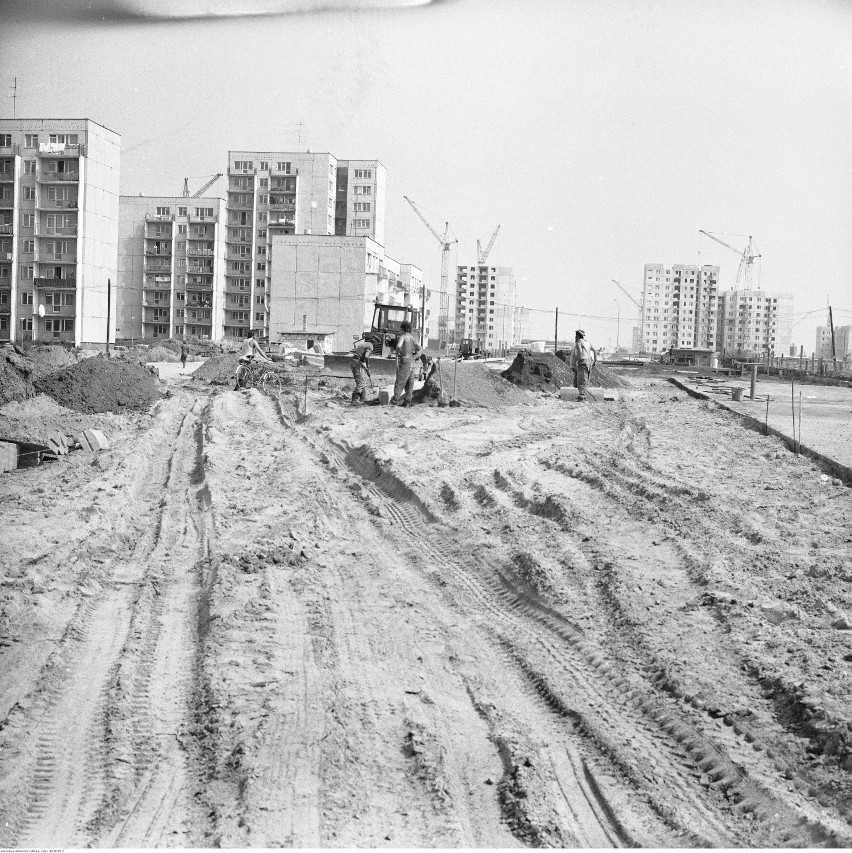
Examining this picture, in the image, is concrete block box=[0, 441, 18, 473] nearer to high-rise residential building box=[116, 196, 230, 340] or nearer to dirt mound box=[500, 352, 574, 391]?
dirt mound box=[500, 352, 574, 391]

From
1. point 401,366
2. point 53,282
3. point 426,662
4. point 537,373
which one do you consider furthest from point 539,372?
point 426,662

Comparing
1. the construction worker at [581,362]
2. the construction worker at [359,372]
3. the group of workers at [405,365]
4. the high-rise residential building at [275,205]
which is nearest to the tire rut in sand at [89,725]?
the group of workers at [405,365]

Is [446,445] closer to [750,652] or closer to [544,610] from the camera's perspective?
[544,610]

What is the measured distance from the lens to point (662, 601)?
16.0 ft

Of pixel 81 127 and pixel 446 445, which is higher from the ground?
pixel 81 127

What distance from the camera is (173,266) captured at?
76.6m

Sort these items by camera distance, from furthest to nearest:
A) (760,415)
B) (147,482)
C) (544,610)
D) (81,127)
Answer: (760,415) < (81,127) < (147,482) < (544,610)

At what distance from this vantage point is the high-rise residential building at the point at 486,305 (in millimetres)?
72062

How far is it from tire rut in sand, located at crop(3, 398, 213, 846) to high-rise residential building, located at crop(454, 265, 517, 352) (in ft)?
208

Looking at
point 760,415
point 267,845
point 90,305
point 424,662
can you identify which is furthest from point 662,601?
point 90,305

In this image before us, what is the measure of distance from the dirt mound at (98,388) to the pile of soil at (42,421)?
15.6 inches

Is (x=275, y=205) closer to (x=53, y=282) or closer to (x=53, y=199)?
(x=53, y=282)

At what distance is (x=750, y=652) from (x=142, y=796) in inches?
104

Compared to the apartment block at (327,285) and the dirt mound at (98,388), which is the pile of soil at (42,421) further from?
the apartment block at (327,285)
